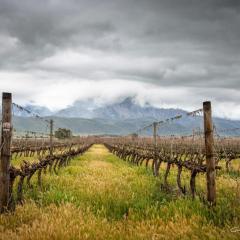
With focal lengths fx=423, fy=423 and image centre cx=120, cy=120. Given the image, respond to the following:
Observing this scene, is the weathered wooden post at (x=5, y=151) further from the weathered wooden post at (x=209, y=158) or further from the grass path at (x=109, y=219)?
the weathered wooden post at (x=209, y=158)

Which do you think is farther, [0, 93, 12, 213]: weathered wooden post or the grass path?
[0, 93, 12, 213]: weathered wooden post

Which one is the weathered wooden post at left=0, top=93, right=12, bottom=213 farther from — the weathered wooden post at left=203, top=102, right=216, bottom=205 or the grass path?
the weathered wooden post at left=203, top=102, right=216, bottom=205

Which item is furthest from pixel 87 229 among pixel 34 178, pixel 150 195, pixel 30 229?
pixel 34 178

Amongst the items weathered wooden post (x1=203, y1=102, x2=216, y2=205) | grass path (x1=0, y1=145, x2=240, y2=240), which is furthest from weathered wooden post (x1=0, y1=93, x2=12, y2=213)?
weathered wooden post (x1=203, y1=102, x2=216, y2=205)

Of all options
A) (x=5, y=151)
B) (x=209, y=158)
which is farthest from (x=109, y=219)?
(x=5, y=151)

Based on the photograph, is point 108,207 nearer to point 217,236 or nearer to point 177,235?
point 177,235

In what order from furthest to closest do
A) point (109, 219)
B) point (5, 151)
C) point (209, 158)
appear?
point (5, 151), point (209, 158), point (109, 219)

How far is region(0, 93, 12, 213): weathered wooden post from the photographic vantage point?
11273mm

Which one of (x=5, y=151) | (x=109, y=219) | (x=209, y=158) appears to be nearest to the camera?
(x=109, y=219)

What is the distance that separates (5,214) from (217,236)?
5.43 meters

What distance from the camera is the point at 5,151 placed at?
452 inches

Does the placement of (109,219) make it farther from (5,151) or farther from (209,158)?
(5,151)

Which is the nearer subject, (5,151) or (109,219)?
(109,219)

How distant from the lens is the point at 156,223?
9398mm
